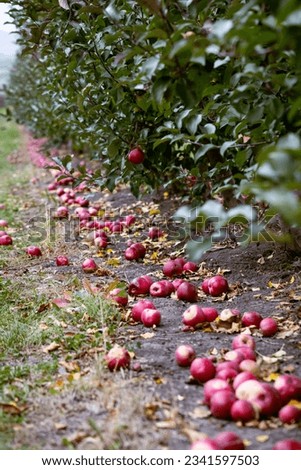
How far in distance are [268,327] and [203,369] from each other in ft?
1.90

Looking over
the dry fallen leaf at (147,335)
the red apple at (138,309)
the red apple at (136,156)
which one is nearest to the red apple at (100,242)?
the red apple at (136,156)

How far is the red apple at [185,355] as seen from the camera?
7.96 ft

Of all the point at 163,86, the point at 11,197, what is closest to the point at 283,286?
the point at 163,86

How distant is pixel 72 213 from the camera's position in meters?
6.35

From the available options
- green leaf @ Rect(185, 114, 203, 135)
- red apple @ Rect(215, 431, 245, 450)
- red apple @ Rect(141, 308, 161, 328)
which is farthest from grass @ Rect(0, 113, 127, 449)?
green leaf @ Rect(185, 114, 203, 135)

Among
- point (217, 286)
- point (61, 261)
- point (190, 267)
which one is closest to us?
point (217, 286)

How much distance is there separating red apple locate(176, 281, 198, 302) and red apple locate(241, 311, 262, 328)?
483 mm

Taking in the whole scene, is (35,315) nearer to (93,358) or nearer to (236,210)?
(93,358)

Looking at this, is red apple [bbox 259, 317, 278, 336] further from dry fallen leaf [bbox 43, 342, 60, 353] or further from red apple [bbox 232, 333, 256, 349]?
dry fallen leaf [bbox 43, 342, 60, 353]

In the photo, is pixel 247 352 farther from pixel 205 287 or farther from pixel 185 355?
pixel 205 287

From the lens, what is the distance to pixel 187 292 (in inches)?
128

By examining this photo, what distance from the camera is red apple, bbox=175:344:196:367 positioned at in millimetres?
2426

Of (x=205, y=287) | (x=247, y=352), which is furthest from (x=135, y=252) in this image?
(x=247, y=352)
